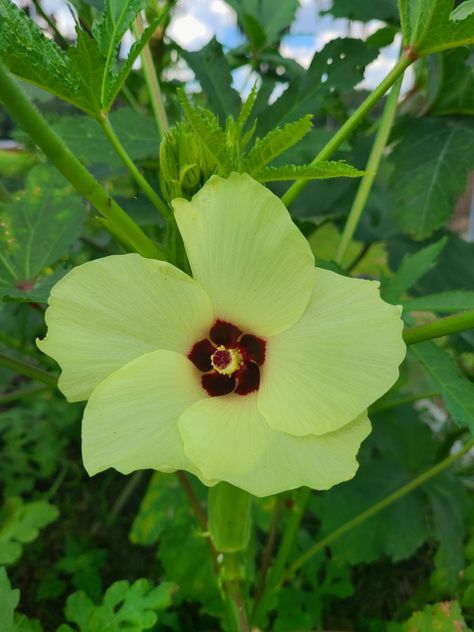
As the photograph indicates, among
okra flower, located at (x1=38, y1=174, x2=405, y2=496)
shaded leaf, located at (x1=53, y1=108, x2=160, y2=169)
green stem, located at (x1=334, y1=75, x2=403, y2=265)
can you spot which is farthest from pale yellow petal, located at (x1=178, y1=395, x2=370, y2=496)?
shaded leaf, located at (x1=53, y1=108, x2=160, y2=169)

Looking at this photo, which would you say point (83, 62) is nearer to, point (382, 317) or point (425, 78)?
point (382, 317)

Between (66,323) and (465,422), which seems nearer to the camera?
(66,323)

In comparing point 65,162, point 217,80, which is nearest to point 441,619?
point 65,162

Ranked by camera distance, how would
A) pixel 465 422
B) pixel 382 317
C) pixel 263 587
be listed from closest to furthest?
1. pixel 382 317
2. pixel 465 422
3. pixel 263 587

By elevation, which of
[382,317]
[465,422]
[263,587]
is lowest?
[263,587]

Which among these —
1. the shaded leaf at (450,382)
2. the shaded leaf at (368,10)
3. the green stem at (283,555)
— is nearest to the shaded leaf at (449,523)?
the green stem at (283,555)

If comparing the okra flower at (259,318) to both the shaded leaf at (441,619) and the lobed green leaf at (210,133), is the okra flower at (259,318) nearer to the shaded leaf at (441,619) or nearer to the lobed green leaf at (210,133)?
the lobed green leaf at (210,133)

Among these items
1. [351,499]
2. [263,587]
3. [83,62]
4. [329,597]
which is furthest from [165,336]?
[329,597]
